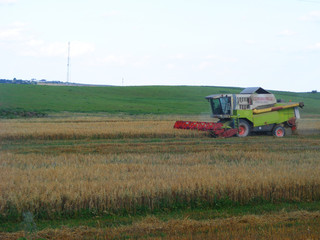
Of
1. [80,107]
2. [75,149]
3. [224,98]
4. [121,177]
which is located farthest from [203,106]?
[121,177]

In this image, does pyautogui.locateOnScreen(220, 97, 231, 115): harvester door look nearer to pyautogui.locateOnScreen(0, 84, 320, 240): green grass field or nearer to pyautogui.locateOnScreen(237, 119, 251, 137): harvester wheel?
pyautogui.locateOnScreen(237, 119, 251, 137): harvester wheel

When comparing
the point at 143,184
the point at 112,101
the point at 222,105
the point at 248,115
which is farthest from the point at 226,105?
the point at 112,101

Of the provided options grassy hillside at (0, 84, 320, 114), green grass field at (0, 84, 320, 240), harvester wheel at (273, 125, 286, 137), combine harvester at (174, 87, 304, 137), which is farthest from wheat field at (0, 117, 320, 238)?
grassy hillside at (0, 84, 320, 114)

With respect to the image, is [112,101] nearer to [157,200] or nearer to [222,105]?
[222,105]

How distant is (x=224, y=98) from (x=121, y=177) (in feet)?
47.3

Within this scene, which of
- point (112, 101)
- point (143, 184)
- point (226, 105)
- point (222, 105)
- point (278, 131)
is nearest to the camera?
point (143, 184)

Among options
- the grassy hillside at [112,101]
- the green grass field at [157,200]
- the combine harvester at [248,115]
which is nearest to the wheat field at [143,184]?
the green grass field at [157,200]

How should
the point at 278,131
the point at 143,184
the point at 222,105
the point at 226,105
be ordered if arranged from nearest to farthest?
the point at 143,184
the point at 226,105
the point at 222,105
the point at 278,131

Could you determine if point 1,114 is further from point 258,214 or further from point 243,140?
point 258,214

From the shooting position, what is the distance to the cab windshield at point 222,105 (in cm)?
2312

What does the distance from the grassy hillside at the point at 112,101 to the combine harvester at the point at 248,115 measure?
41.2ft

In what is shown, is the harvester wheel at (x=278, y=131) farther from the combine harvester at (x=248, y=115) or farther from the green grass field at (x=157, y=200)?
the green grass field at (x=157, y=200)

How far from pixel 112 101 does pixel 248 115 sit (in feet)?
152

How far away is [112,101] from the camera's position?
222 feet
